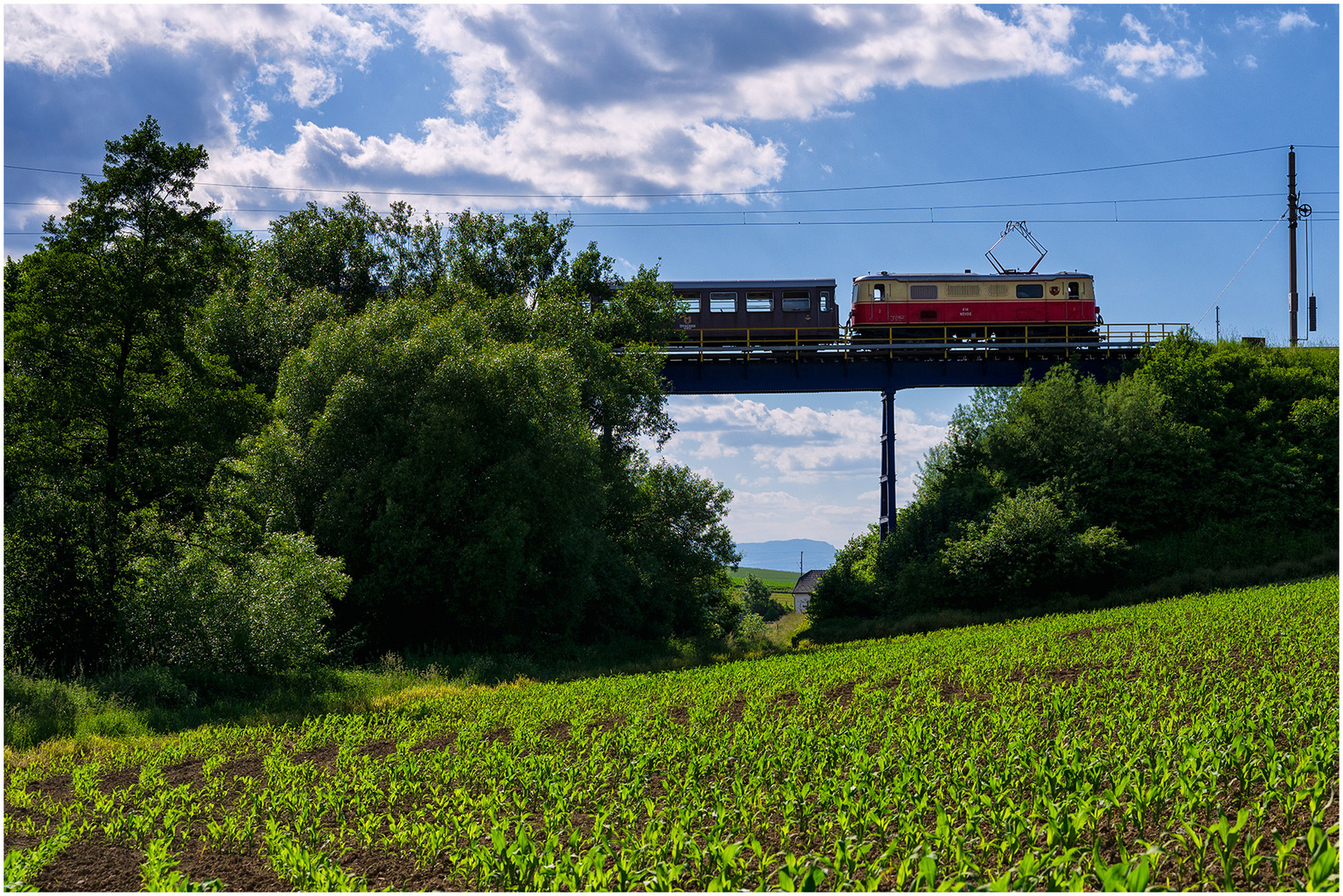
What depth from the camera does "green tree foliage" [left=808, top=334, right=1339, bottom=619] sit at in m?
29.3

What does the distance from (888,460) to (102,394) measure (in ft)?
93.7

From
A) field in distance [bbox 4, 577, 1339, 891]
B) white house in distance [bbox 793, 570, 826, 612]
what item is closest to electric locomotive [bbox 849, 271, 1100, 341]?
field in distance [bbox 4, 577, 1339, 891]

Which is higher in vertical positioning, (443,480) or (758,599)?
(443,480)

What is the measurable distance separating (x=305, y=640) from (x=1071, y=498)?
26779mm

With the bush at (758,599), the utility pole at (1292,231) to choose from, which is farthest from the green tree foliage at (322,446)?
the bush at (758,599)

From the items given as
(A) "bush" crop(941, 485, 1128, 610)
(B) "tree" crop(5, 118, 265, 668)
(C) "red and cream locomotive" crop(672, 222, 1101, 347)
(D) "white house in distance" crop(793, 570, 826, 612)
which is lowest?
(D) "white house in distance" crop(793, 570, 826, 612)

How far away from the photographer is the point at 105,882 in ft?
19.9

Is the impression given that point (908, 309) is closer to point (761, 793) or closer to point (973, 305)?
point (973, 305)

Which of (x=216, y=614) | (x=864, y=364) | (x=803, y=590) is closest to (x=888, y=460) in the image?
(x=864, y=364)

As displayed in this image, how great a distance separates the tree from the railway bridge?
20.0 metres

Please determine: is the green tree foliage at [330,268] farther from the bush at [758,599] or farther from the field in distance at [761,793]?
the bush at [758,599]

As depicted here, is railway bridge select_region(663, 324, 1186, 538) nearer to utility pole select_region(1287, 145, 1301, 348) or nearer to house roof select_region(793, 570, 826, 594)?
utility pole select_region(1287, 145, 1301, 348)

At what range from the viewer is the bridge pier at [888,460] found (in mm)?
34969

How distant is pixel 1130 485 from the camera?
3112cm
